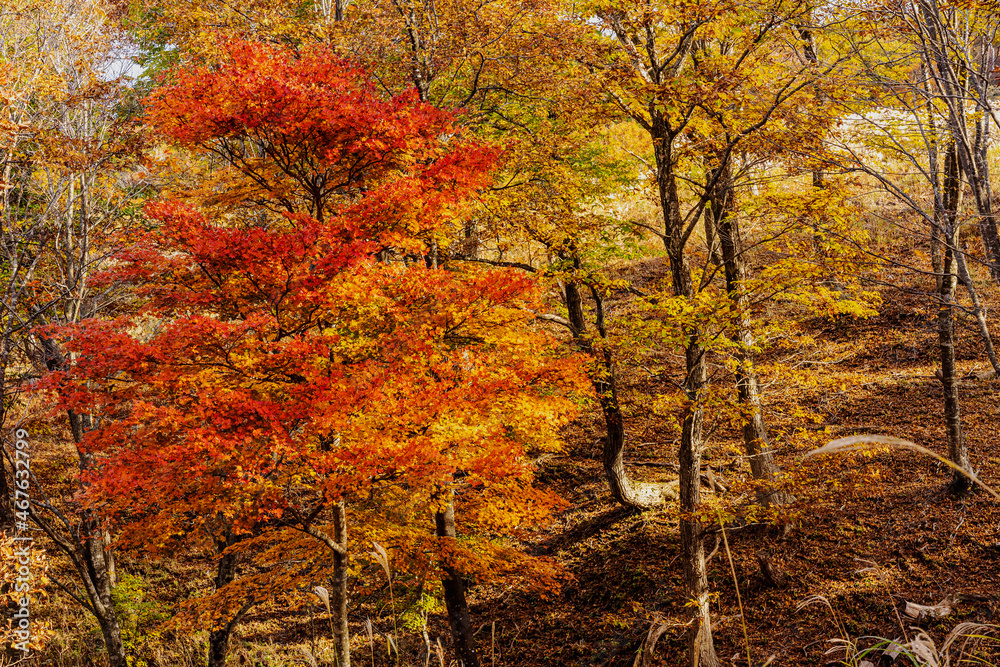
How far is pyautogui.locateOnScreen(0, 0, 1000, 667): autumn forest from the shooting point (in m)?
7.29

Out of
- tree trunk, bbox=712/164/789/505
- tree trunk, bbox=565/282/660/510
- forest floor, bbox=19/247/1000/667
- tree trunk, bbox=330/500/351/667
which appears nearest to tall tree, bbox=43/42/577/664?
tree trunk, bbox=330/500/351/667

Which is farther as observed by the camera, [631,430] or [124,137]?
[631,430]

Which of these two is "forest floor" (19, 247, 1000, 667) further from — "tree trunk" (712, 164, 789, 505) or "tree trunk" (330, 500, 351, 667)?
"tree trunk" (330, 500, 351, 667)

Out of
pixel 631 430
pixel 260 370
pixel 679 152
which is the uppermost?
pixel 679 152

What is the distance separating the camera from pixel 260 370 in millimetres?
7930

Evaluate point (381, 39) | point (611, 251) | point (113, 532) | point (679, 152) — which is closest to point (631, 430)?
point (611, 251)

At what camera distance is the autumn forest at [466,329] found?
729 cm

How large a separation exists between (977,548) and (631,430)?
8.07m

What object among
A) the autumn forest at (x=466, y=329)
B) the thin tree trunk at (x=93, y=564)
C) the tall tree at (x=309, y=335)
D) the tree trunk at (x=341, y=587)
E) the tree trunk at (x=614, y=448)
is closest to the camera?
the tall tree at (x=309, y=335)

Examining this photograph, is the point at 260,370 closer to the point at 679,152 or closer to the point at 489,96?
the point at 679,152

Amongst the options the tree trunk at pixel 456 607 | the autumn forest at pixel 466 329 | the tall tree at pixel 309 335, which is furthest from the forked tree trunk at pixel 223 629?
the tree trunk at pixel 456 607

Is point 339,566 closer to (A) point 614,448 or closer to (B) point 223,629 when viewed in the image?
(B) point 223,629

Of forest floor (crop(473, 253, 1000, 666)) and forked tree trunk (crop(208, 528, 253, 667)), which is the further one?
forked tree trunk (crop(208, 528, 253, 667))

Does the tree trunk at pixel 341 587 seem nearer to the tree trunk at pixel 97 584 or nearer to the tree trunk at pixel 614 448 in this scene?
the tree trunk at pixel 97 584
